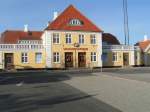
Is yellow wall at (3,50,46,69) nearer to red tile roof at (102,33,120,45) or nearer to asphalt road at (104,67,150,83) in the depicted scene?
red tile roof at (102,33,120,45)

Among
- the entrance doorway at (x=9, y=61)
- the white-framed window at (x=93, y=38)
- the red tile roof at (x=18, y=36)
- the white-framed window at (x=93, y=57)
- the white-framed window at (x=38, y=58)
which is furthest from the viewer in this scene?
the red tile roof at (x=18, y=36)

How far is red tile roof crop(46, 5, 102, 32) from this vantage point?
70375 millimetres

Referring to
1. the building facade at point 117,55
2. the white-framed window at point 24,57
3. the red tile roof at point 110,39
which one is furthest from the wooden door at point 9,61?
the red tile roof at point 110,39

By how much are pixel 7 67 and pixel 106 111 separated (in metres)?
54.9

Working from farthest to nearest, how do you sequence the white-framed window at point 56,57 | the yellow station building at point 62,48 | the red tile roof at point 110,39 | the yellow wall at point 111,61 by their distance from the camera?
1. the red tile roof at point 110,39
2. the yellow wall at point 111,61
3. the white-framed window at point 56,57
4. the yellow station building at point 62,48

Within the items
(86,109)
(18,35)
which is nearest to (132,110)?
(86,109)

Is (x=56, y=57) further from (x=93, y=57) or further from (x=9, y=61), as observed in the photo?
(x=9, y=61)

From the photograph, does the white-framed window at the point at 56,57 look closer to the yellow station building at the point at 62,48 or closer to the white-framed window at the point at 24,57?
the yellow station building at the point at 62,48

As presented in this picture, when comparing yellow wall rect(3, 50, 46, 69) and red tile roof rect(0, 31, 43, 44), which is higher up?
red tile roof rect(0, 31, 43, 44)

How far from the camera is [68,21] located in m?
71.6

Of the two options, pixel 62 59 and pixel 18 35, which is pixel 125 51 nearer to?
pixel 62 59

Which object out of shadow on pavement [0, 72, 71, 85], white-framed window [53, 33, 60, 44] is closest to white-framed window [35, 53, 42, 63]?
white-framed window [53, 33, 60, 44]

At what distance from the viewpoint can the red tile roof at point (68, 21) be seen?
2771 inches

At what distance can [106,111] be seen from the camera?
1394 cm
